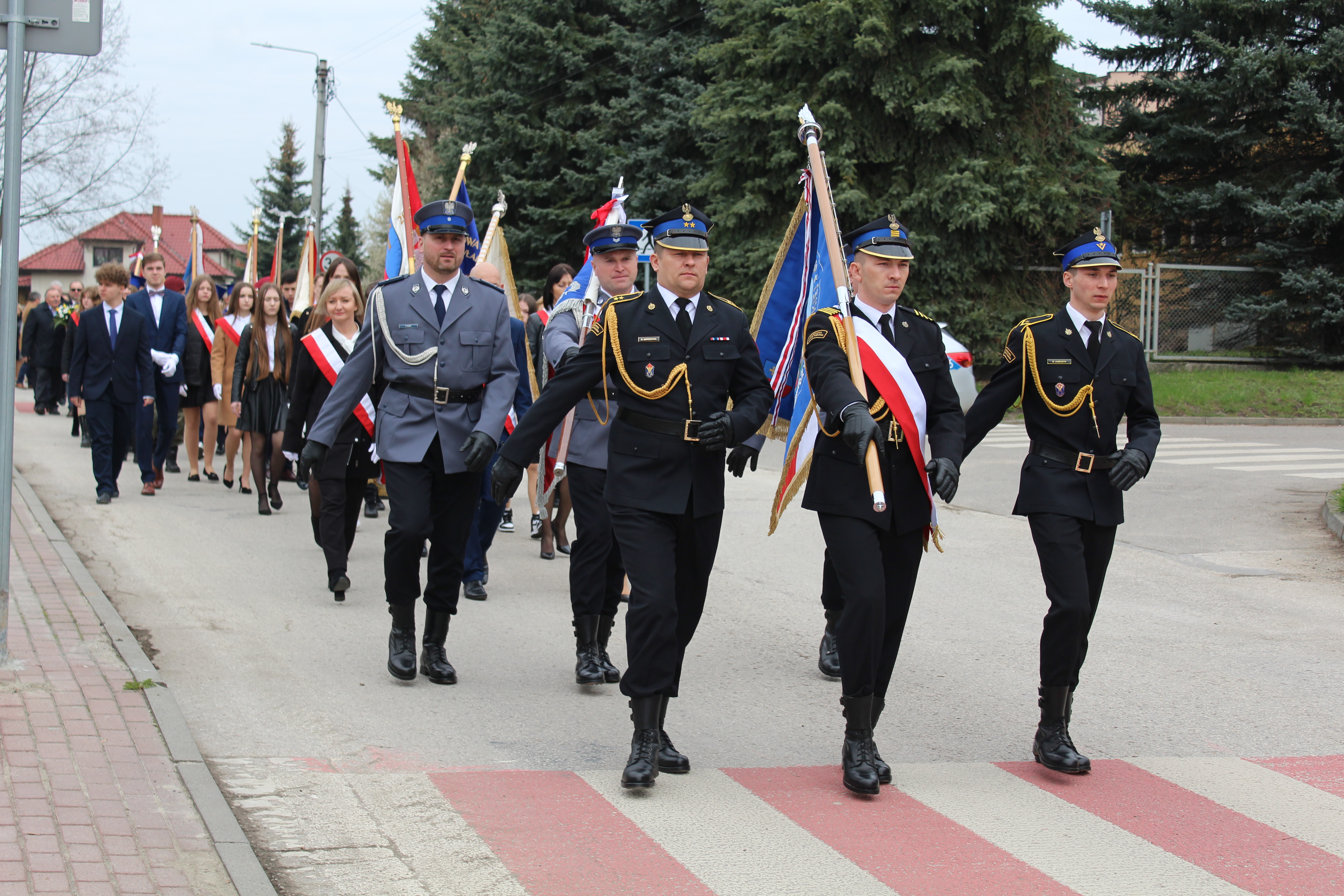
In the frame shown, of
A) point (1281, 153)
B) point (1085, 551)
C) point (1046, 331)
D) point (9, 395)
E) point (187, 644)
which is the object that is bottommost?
point (187, 644)

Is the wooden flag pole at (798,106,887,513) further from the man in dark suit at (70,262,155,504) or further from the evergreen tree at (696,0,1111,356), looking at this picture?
the evergreen tree at (696,0,1111,356)

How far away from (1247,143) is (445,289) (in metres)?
25.1

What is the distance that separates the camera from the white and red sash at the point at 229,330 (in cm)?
1345

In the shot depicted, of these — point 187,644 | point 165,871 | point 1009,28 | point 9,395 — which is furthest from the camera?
point 1009,28

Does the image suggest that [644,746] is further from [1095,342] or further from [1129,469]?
[1095,342]

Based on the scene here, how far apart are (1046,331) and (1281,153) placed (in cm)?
2524

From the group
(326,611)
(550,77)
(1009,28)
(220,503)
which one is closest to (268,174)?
(550,77)

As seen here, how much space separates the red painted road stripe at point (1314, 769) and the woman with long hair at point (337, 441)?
5320 mm

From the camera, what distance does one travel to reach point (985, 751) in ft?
18.2

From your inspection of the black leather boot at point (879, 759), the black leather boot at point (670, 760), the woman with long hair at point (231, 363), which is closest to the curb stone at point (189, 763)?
the black leather boot at point (670, 760)

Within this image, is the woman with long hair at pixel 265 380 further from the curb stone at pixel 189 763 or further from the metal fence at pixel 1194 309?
the metal fence at pixel 1194 309

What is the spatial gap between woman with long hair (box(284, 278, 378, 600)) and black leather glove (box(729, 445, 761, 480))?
3.64 metres

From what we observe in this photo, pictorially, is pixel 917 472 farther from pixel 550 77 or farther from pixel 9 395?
pixel 550 77

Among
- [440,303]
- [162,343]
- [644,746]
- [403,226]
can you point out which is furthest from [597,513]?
[162,343]
